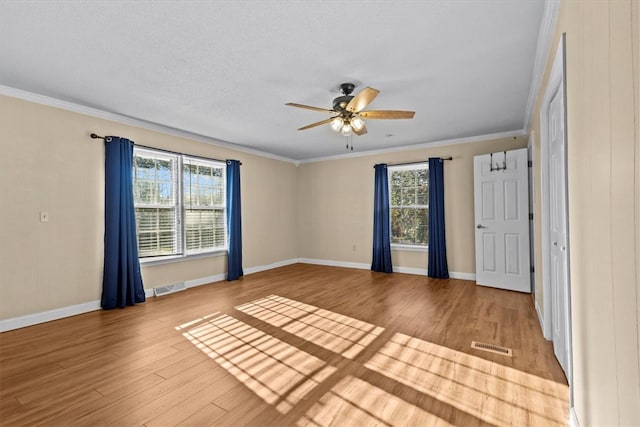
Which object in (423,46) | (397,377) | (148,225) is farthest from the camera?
(148,225)

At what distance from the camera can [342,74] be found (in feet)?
9.49

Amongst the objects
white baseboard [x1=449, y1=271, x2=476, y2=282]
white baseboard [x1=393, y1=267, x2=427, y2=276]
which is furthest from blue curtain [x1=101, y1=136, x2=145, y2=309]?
white baseboard [x1=449, y1=271, x2=476, y2=282]

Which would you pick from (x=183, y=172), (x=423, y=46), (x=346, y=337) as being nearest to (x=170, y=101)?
(x=183, y=172)

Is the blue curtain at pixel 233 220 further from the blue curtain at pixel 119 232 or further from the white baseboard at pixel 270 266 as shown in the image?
the blue curtain at pixel 119 232

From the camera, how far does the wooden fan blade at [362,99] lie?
262 cm

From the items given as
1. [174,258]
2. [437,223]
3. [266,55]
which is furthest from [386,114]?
[174,258]

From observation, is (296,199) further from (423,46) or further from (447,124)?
(423,46)

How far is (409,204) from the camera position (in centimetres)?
Result: 597

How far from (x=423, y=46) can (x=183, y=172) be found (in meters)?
4.06

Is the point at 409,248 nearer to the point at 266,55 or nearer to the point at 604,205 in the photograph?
the point at 266,55

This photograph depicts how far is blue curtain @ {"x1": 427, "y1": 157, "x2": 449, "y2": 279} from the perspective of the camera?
5395 mm

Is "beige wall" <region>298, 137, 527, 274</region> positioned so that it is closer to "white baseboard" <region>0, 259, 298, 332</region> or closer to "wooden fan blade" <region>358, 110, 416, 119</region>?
"wooden fan blade" <region>358, 110, 416, 119</region>

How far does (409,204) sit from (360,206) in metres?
1.08

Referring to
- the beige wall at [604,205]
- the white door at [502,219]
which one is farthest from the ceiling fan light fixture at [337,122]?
the white door at [502,219]
